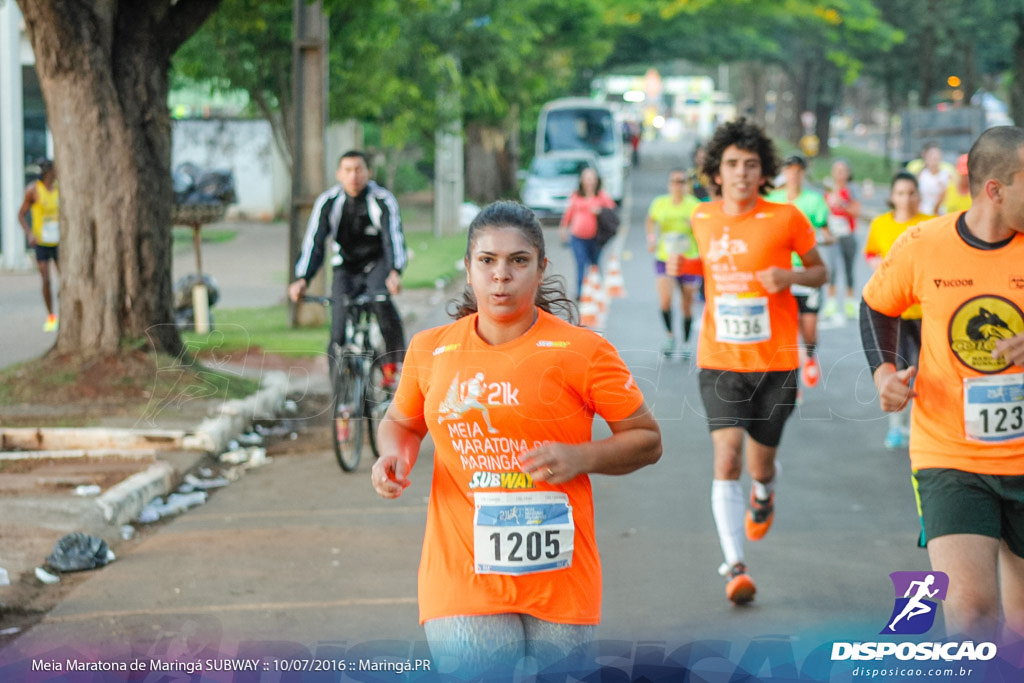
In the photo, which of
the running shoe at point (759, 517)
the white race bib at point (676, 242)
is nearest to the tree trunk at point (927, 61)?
the white race bib at point (676, 242)

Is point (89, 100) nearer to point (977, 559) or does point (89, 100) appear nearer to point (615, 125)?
point (977, 559)

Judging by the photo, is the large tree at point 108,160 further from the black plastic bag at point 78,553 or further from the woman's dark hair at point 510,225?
the woman's dark hair at point 510,225

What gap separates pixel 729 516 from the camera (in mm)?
6215

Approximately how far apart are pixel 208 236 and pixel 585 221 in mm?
13143

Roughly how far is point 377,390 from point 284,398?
2.34 m

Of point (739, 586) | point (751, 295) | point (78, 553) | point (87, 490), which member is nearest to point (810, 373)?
point (751, 295)

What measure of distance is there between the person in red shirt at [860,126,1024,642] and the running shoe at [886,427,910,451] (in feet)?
18.5

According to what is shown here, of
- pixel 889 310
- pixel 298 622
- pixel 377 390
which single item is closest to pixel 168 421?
pixel 377 390

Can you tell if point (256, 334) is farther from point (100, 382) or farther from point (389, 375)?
point (389, 375)

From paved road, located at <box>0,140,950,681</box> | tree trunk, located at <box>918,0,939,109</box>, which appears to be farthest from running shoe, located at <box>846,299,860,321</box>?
tree trunk, located at <box>918,0,939,109</box>

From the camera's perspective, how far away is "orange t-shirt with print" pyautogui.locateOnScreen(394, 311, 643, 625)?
3.40m

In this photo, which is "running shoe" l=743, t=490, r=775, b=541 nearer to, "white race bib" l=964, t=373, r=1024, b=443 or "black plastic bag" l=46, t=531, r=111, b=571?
"white race bib" l=964, t=373, r=1024, b=443

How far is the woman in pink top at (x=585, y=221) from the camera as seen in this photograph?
57.4 feet

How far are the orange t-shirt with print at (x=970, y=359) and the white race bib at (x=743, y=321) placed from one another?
7.06 ft
